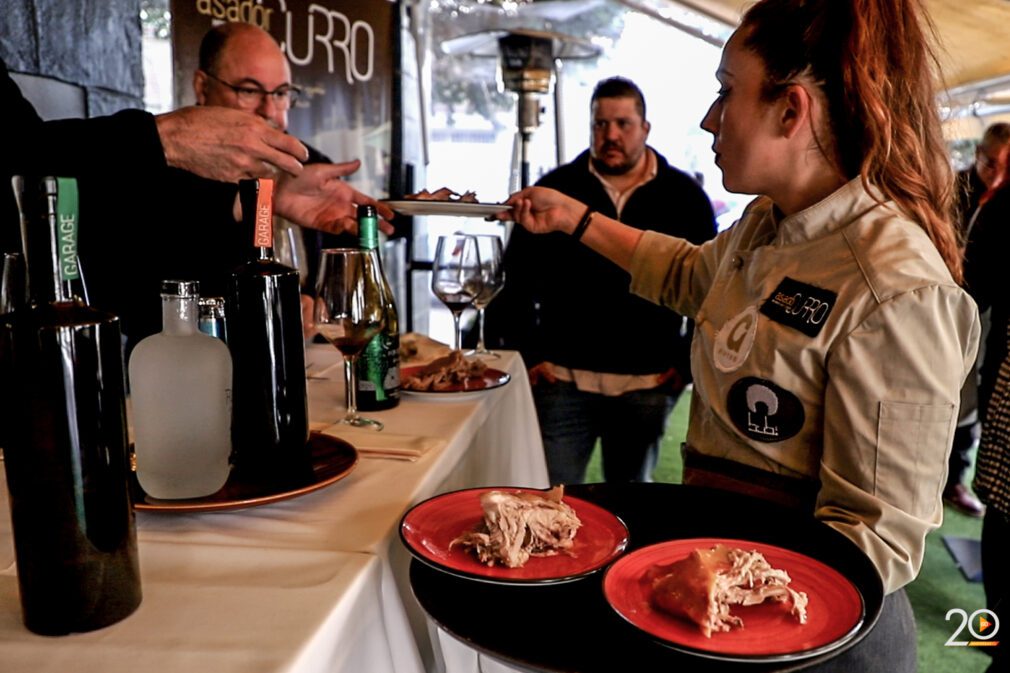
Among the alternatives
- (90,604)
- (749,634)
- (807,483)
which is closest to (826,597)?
(749,634)

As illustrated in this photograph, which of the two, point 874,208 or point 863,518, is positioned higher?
point 874,208

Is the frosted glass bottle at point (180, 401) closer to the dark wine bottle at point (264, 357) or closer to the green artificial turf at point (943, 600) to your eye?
the dark wine bottle at point (264, 357)

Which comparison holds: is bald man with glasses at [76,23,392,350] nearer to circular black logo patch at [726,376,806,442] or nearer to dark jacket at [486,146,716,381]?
dark jacket at [486,146,716,381]

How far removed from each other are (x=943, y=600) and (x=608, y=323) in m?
1.36

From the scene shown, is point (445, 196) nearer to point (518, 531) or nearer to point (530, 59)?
point (518, 531)

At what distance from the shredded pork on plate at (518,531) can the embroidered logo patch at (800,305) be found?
1.30 ft

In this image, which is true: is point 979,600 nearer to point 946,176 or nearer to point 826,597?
point 946,176

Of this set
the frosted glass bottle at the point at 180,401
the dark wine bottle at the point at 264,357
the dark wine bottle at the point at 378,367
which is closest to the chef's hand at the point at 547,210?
the dark wine bottle at the point at 378,367

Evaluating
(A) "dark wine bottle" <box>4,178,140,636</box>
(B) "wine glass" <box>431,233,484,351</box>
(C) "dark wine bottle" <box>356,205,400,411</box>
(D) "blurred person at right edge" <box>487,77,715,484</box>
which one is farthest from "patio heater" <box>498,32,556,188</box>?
(A) "dark wine bottle" <box>4,178,140,636</box>

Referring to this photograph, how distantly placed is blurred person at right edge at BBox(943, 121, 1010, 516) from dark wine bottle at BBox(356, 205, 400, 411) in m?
2.11

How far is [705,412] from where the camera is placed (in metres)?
1.16

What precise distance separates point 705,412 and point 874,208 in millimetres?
358

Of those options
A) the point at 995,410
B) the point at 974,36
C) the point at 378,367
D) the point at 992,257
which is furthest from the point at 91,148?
the point at 974,36

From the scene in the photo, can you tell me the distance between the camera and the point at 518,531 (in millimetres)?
746
